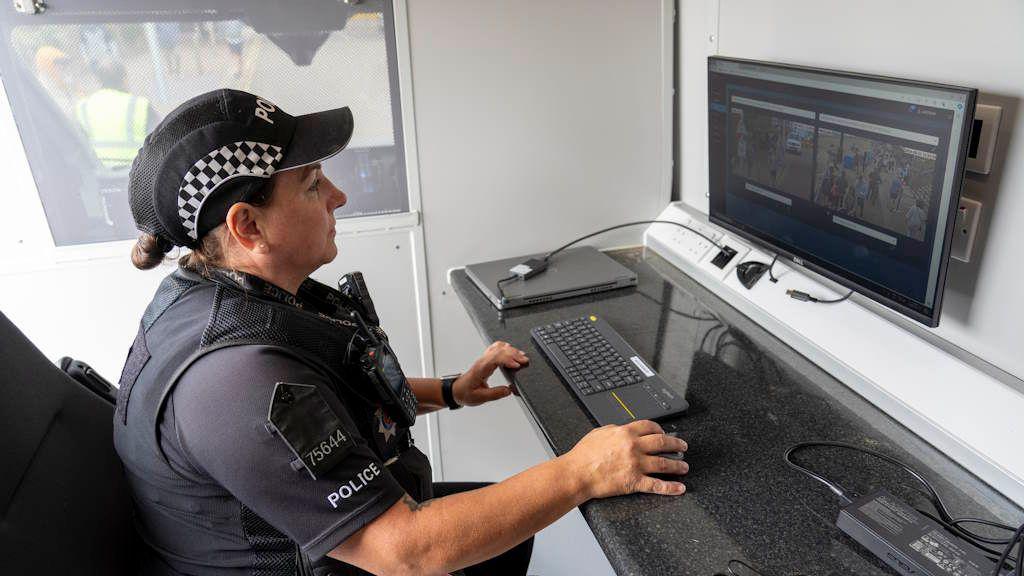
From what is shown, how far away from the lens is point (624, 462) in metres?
1.12

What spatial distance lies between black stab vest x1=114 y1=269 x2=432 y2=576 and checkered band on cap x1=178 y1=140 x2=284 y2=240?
116 mm

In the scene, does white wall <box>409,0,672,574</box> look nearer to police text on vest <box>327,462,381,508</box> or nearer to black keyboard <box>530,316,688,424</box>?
black keyboard <box>530,316,688,424</box>

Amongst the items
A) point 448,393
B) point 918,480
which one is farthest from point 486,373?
point 918,480

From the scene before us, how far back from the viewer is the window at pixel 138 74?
5.60ft

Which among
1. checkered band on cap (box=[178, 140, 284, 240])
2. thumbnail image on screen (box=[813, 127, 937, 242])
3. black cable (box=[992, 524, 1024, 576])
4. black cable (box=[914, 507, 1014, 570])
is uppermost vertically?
checkered band on cap (box=[178, 140, 284, 240])

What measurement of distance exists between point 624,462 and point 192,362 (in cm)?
64

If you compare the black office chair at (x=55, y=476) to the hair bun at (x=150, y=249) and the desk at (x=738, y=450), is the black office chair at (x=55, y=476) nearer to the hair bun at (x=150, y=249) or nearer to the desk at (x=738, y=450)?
the hair bun at (x=150, y=249)

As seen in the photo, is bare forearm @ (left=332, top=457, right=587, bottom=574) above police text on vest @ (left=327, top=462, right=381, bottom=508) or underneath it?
underneath

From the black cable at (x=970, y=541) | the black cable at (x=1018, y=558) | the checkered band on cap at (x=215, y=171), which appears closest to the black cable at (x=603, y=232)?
the checkered band on cap at (x=215, y=171)

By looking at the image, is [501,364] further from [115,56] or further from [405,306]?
[115,56]

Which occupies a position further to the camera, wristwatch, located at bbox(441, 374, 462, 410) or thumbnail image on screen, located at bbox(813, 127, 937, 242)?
wristwatch, located at bbox(441, 374, 462, 410)

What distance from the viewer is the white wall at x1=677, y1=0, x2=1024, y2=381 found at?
45.1 inches

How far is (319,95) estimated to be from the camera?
187 centimetres

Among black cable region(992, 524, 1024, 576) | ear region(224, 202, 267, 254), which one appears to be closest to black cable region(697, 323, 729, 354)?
black cable region(992, 524, 1024, 576)
